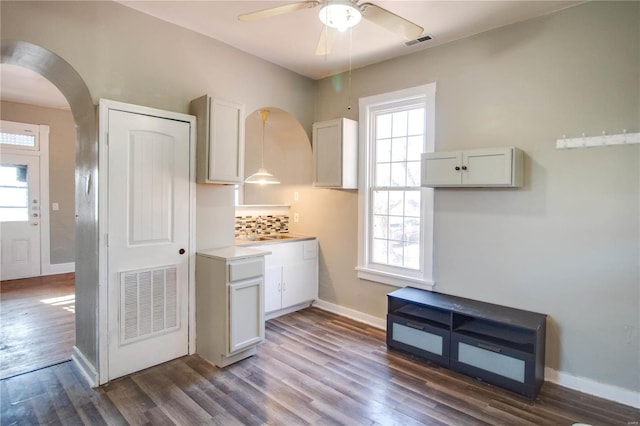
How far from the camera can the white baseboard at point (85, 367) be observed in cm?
259

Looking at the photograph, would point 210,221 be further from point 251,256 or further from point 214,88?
point 214,88

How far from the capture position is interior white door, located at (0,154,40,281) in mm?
5496

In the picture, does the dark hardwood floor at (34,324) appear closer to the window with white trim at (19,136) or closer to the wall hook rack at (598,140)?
the window with white trim at (19,136)

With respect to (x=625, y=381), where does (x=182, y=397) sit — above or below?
→ below

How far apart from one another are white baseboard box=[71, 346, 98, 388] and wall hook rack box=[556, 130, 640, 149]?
396 centimetres

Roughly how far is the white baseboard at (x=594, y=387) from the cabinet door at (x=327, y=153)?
2534mm

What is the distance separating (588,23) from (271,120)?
3.27 m

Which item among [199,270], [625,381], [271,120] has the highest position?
[271,120]

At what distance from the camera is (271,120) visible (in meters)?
4.50

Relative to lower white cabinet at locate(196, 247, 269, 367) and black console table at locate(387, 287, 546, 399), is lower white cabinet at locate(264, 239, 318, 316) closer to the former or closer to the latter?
lower white cabinet at locate(196, 247, 269, 367)

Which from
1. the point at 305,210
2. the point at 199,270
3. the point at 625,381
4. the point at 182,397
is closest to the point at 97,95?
the point at 199,270

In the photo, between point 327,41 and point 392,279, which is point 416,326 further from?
point 327,41

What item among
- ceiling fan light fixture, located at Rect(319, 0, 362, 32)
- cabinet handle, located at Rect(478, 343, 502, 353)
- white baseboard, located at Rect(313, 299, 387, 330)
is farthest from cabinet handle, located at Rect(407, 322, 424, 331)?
ceiling fan light fixture, located at Rect(319, 0, 362, 32)

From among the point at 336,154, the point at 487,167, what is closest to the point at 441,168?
the point at 487,167
